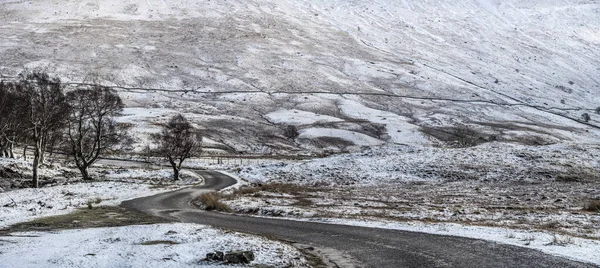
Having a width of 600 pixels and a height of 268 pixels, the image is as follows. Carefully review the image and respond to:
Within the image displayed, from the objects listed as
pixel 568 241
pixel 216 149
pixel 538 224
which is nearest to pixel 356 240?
pixel 568 241

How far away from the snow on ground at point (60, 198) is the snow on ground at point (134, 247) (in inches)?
268

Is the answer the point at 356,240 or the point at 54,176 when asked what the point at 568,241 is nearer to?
the point at 356,240

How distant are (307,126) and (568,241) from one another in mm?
147134

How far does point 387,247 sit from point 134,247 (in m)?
8.77

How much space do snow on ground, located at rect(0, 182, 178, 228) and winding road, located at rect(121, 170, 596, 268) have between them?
942cm

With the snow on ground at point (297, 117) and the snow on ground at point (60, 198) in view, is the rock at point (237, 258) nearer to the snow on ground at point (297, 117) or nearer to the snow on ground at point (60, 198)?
the snow on ground at point (60, 198)

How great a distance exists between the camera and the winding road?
14.5m

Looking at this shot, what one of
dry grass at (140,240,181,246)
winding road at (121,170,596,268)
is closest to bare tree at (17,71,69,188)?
winding road at (121,170,596,268)

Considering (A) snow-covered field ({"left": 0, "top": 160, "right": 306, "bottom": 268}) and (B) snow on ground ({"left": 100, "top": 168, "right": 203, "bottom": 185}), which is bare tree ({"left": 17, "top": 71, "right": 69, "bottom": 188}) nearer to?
(B) snow on ground ({"left": 100, "top": 168, "right": 203, "bottom": 185})

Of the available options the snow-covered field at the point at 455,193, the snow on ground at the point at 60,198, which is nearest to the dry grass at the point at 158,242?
the snow on ground at the point at 60,198

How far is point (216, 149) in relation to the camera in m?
131

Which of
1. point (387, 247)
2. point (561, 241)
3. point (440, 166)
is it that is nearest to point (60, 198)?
point (387, 247)

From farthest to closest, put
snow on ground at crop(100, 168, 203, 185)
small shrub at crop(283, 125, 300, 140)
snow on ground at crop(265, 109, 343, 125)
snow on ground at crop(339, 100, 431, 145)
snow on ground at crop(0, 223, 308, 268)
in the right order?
1. snow on ground at crop(265, 109, 343, 125)
2. snow on ground at crop(339, 100, 431, 145)
3. small shrub at crop(283, 125, 300, 140)
4. snow on ground at crop(100, 168, 203, 185)
5. snow on ground at crop(0, 223, 308, 268)

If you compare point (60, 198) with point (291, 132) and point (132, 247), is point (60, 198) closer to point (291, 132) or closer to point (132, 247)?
point (132, 247)
